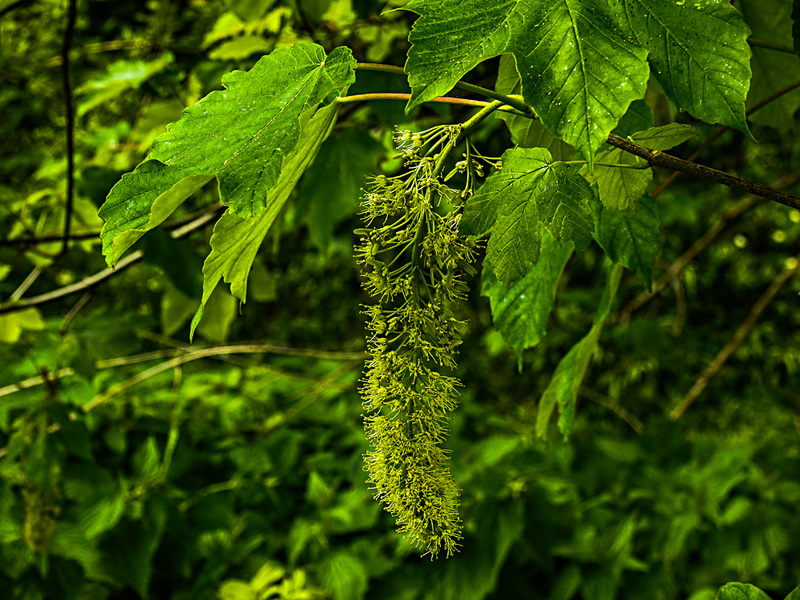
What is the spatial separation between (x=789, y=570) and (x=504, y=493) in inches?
30.8

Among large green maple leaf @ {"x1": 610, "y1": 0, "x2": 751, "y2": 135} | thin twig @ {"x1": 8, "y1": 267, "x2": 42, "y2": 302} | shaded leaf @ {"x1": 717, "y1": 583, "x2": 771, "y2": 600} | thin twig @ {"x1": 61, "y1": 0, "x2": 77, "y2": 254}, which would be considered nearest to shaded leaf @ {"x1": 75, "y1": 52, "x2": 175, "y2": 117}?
thin twig @ {"x1": 61, "y1": 0, "x2": 77, "y2": 254}

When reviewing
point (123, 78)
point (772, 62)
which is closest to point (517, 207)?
point (772, 62)

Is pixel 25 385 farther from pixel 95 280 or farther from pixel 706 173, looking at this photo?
pixel 706 173

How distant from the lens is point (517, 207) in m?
0.44

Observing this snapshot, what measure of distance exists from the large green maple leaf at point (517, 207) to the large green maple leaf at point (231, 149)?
114 millimetres

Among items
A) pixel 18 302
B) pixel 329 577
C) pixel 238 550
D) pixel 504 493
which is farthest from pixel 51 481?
pixel 504 493

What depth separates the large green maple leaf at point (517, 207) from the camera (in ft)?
1.42

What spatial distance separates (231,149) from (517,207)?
0.18 meters

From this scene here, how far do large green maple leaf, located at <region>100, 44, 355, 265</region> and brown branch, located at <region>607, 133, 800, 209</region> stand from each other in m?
0.19

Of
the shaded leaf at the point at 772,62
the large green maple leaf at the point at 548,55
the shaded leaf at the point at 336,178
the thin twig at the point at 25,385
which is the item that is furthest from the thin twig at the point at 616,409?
the large green maple leaf at the point at 548,55

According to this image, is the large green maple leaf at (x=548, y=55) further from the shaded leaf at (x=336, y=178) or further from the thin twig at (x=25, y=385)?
the thin twig at (x=25, y=385)

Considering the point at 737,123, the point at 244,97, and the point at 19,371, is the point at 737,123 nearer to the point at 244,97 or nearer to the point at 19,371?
the point at 244,97

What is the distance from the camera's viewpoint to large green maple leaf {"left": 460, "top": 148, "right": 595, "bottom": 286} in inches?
17.0

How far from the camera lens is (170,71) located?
1.19 meters
